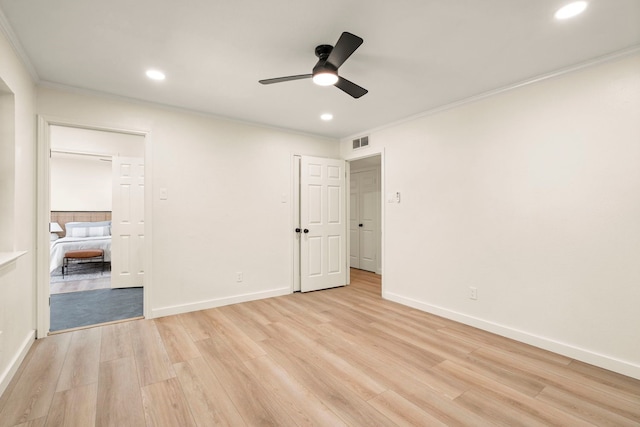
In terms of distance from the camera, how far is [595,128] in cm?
236

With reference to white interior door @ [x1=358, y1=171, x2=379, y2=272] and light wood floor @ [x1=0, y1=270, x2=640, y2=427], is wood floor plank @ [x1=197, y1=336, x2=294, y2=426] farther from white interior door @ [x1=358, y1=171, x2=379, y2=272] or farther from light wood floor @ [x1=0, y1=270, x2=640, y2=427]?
white interior door @ [x1=358, y1=171, x2=379, y2=272]

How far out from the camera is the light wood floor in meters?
1.73

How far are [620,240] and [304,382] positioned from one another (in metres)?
2.62

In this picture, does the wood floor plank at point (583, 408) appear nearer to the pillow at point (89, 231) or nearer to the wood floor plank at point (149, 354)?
the wood floor plank at point (149, 354)

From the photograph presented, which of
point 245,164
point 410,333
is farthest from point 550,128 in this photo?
point 245,164

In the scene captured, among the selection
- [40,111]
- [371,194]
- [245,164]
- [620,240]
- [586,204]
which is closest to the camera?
[620,240]

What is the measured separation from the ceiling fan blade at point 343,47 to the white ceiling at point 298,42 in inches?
7.4

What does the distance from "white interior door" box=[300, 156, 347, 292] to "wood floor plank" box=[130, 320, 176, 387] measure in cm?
206

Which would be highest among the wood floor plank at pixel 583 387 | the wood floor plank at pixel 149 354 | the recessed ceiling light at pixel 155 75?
the recessed ceiling light at pixel 155 75

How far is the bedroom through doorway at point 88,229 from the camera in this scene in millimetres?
3654

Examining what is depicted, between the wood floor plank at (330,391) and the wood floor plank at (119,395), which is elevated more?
the wood floor plank at (119,395)

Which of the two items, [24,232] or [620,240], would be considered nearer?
[620,240]

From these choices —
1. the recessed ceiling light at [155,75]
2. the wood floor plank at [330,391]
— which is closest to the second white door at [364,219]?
the wood floor plank at [330,391]

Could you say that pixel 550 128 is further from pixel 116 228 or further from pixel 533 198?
pixel 116 228
